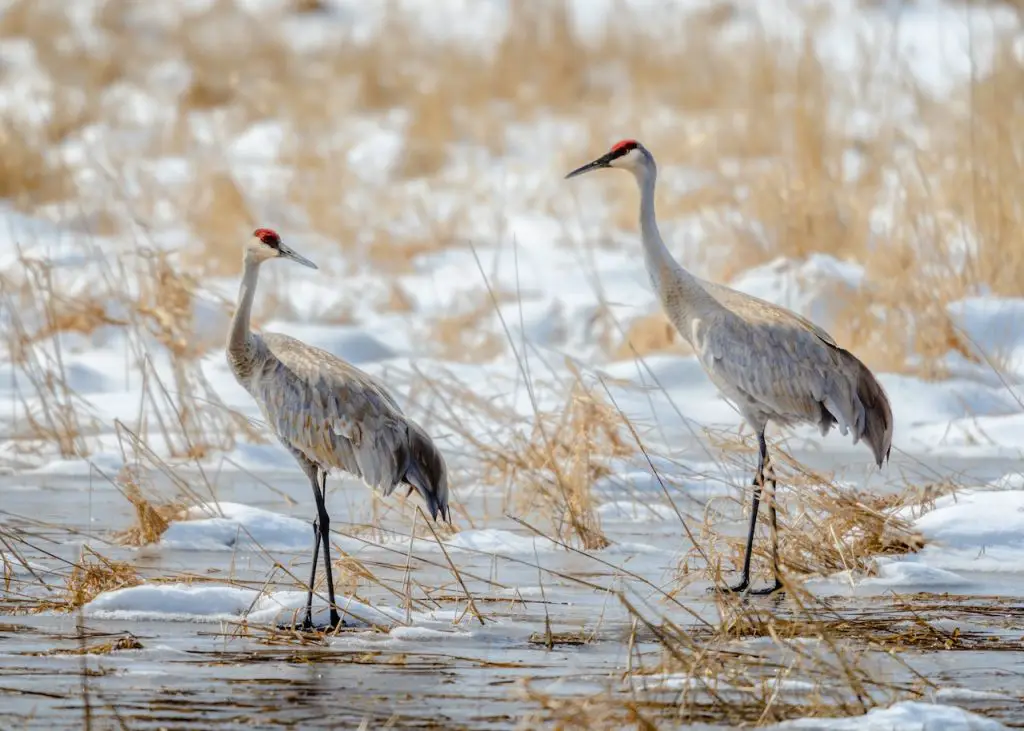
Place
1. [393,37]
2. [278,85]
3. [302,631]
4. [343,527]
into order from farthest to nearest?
1. [393,37]
2. [278,85]
3. [343,527]
4. [302,631]

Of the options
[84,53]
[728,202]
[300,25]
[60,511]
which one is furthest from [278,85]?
[60,511]

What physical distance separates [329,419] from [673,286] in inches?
62.8

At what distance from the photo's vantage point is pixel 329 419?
575 cm

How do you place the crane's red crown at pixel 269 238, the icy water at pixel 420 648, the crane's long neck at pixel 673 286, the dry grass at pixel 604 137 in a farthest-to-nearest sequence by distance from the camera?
the dry grass at pixel 604 137 → the crane's long neck at pixel 673 286 → the crane's red crown at pixel 269 238 → the icy water at pixel 420 648

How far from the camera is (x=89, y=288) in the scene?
10.0 metres

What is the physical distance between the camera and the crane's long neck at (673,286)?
22.1 ft

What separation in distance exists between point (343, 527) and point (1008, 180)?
522cm

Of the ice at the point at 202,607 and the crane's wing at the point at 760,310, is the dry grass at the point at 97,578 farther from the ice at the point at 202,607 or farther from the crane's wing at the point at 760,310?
the crane's wing at the point at 760,310

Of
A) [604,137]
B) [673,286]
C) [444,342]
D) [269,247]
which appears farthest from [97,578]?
[604,137]

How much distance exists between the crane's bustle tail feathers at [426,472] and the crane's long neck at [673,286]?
139 centimetres

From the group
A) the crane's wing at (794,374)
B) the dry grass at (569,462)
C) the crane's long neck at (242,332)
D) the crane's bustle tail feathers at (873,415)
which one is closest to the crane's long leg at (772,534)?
the crane's wing at (794,374)

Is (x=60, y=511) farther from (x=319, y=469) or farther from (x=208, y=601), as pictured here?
(x=208, y=601)

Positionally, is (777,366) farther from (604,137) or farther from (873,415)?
(604,137)

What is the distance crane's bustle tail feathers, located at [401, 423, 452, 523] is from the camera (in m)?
5.70
